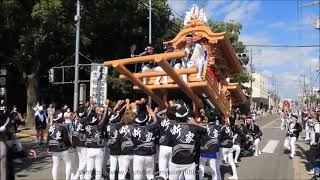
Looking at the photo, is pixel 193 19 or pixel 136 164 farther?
pixel 193 19

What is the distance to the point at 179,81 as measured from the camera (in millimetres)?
10094

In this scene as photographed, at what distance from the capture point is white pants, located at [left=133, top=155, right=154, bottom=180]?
9.05 meters

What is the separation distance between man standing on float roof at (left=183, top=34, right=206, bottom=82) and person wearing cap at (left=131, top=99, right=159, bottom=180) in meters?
1.78

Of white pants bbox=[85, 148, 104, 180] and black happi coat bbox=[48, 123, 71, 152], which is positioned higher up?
black happi coat bbox=[48, 123, 71, 152]

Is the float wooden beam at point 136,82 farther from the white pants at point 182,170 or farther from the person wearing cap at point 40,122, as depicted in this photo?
the person wearing cap at point 40,122

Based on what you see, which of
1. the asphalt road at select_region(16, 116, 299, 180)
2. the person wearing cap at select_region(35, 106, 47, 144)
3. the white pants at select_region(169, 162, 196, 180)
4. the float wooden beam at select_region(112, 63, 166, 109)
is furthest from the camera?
the person wearing cap at select_region(35, 106, 47, 144)

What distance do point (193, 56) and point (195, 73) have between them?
0.70m

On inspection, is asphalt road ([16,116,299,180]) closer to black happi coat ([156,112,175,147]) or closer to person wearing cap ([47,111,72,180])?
person wearing cap ([47,111,72,180])

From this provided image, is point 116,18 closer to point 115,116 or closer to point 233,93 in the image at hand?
point 233,93

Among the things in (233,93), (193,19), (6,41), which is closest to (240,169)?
(233,93)

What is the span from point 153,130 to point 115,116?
158cm

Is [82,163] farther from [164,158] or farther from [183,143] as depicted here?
[183,143]

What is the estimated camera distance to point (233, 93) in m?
14.1

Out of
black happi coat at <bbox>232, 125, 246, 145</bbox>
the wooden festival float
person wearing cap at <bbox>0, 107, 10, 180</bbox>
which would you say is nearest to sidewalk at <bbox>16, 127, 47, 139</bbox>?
black happi coat at <bbox>232, 125, 246, 145</bbox>
